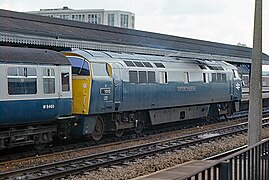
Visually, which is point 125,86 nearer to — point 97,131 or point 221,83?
point 97,131

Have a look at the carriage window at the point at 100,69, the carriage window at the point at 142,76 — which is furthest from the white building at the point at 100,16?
the carriage window at the point at 100,69

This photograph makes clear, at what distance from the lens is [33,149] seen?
17469 millimetres

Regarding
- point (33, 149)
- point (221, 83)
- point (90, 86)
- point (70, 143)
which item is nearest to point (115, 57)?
point (90, 86)

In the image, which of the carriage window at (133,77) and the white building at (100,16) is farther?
the white building at (100,16)

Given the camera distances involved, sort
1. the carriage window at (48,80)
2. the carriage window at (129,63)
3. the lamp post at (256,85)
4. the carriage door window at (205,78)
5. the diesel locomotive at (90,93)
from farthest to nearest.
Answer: the carriage door window at (205,78) → the carriage window at (129,63) → the carriage window at (48,80) → the diesel locomotive at (90,93) → the lamp post at (256,85)

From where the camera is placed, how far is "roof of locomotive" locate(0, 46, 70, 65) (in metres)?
14.8

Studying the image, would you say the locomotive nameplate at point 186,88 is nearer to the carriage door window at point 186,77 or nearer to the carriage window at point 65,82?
the carriage door window at point 186,77

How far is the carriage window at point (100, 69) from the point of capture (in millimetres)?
18445

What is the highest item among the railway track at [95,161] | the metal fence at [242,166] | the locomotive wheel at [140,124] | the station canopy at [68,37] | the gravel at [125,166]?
the station canopy at [68,37]

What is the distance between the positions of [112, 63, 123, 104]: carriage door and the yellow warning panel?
64.4 inches

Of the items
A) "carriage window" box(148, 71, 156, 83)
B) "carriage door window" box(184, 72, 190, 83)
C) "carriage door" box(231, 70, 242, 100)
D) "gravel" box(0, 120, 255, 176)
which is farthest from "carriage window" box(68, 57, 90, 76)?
"carriage door" box(231, 70, 242, 100)

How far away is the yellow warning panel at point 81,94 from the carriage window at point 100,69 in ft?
1.48

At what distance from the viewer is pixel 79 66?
1842 cm

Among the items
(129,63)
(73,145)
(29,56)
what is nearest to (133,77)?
(129,63)
